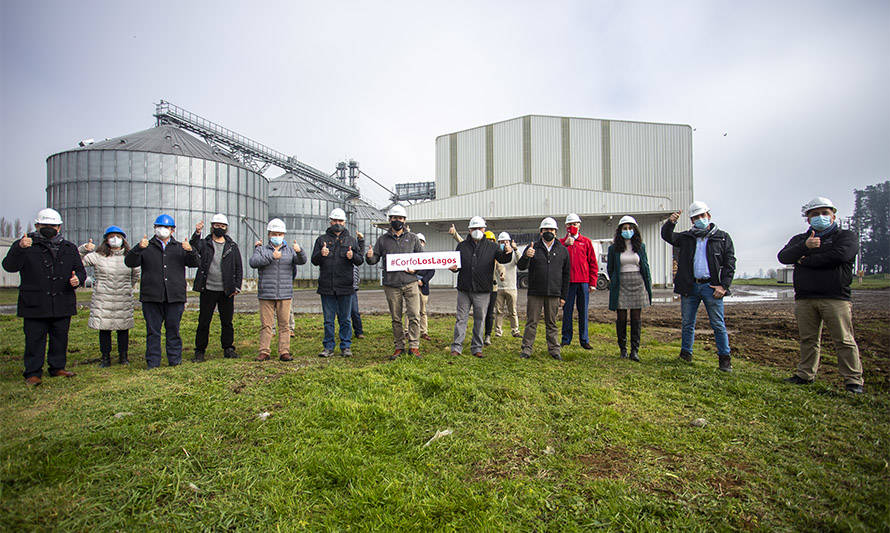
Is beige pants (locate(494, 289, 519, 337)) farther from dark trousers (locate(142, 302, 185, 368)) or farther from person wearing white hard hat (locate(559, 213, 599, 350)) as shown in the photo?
dark trousers (locate(142, 302, 185, 368))

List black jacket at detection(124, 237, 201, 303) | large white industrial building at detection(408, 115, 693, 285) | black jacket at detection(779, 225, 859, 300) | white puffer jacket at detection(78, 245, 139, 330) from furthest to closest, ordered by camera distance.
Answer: large white industrial building at detection(408, 115, 693, 285) → white puffer jacket at detection(78, 245, 139, 330) → black jacket at detection(124, 237, 201, 303) → black jacket at detection(779, 225, 859, 300)

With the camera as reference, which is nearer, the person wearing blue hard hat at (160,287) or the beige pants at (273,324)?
the person wearing blue hard hat at (160,287)

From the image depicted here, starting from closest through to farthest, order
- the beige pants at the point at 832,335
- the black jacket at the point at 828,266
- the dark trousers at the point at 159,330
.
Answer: the beige pants at the point at 832,335
the black jacket at the point at 828,266
the dark trousers at the point at 159,330

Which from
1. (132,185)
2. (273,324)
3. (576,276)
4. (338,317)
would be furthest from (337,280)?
(132,185)

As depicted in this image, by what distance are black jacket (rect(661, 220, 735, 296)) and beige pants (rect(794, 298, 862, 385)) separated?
2.95ft

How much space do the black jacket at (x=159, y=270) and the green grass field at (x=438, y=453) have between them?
128cm

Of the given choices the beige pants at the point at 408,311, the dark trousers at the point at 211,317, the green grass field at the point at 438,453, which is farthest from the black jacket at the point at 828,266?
the dark trousers at the point at 211,317

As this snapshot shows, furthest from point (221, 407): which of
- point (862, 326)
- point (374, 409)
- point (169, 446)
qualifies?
point (862, 326)

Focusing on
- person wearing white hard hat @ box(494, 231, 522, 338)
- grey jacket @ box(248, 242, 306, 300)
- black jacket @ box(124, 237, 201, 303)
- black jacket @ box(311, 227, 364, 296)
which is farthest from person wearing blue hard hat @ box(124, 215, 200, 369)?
person wearing white hard hat @ box(494, 231, 522, 338)

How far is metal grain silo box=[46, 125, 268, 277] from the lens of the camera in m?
26.5

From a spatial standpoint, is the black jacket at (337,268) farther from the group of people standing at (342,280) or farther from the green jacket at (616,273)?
the green jacket at (616,273)

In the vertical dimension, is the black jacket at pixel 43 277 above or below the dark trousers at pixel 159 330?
above

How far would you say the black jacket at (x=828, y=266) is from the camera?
15.9 feet

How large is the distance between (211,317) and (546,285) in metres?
5.18
